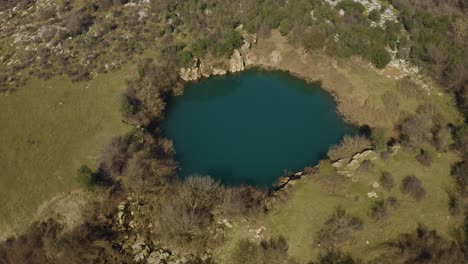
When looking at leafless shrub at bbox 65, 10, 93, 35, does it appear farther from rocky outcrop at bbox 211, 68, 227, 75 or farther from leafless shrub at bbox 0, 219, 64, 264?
leafless shrub at bbox 0, 219, 64, 264

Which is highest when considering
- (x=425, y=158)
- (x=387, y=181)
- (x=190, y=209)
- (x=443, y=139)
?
(x=190, y=209)

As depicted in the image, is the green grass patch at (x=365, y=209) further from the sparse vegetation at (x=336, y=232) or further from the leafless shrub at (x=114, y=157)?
the leafless shrub at (x=114, y=157)

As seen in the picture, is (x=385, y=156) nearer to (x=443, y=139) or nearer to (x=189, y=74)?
(x=443, y=139)

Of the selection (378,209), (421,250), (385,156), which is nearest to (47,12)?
(385,156)

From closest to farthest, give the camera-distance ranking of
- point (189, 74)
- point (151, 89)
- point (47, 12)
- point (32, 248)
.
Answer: point (32, 248), point (151, 89), point (189, 74), point (47, 12)

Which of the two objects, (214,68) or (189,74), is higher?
(189,74)

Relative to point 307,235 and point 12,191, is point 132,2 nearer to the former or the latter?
point 12,191

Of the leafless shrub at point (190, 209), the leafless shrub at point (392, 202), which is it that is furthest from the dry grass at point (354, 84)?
the leafless shrub at point (190, 209)
